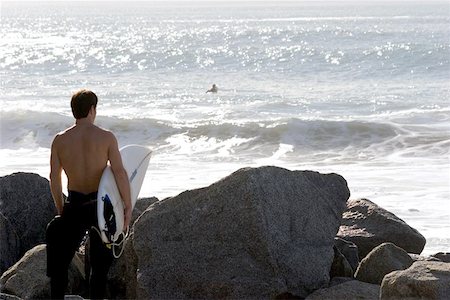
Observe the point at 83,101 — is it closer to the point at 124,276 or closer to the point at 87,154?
the point at 87,154

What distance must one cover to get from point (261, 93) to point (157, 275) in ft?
71.8

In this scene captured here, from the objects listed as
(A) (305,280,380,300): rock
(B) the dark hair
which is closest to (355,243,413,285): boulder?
(A) (305,280,380,300): rock

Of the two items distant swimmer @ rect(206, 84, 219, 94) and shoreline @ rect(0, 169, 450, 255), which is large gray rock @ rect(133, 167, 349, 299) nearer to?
shoreline @ rect(0, 169, 450, 255)

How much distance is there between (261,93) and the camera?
27891 mm

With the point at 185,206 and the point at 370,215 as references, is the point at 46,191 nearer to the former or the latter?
the point at 185,206

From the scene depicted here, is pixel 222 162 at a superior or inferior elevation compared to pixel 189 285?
inferior

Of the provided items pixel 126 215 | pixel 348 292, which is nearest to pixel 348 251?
pixel 348 292

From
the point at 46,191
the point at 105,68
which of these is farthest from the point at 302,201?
the point at 105,68

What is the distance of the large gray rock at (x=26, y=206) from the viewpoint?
755 centimetres

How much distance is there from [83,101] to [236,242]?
144 cm

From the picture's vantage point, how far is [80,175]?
5.51 m

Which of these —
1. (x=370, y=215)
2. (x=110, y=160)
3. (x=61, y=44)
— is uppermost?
(x=110, y=160)

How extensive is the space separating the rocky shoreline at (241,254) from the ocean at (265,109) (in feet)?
11.9

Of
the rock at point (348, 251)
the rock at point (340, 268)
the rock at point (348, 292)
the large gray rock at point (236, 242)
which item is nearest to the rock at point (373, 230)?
the rock at point (348, 251)
